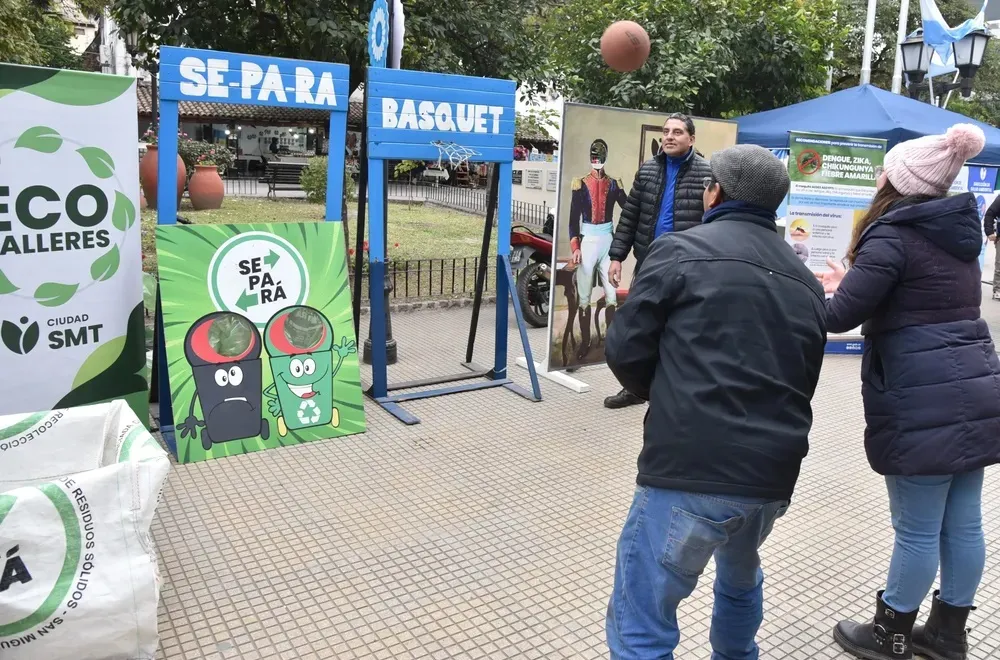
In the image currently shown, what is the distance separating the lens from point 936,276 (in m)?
2.61

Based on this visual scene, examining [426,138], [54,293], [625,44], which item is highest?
[625,44]

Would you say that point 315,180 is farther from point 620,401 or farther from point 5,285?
point 5,285

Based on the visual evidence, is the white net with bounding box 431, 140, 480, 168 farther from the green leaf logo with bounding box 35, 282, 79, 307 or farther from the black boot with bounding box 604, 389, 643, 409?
the green leaf logo with bounding box 35, 282, 79, 307

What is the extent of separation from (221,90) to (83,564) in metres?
2.79

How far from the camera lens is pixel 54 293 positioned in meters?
3.87

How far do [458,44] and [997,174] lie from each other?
656 centimetres

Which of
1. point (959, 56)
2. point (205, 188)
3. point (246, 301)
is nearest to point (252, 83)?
point (246, 301)

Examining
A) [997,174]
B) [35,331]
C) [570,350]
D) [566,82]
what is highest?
[566,82]

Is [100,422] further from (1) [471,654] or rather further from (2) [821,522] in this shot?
(2) [821,522]

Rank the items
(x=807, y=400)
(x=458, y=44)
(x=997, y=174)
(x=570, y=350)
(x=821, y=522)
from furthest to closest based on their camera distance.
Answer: (x=997, y=174) → (x=458, y=44) → (x=570, y=350) → (x=821, y=522) → (x=807, y=400)

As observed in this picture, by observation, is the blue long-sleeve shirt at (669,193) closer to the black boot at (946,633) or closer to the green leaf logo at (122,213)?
the black boot at (946,633)

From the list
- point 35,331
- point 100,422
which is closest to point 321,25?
point 35,331

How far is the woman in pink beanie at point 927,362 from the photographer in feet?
8.50

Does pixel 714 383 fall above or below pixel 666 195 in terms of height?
below
